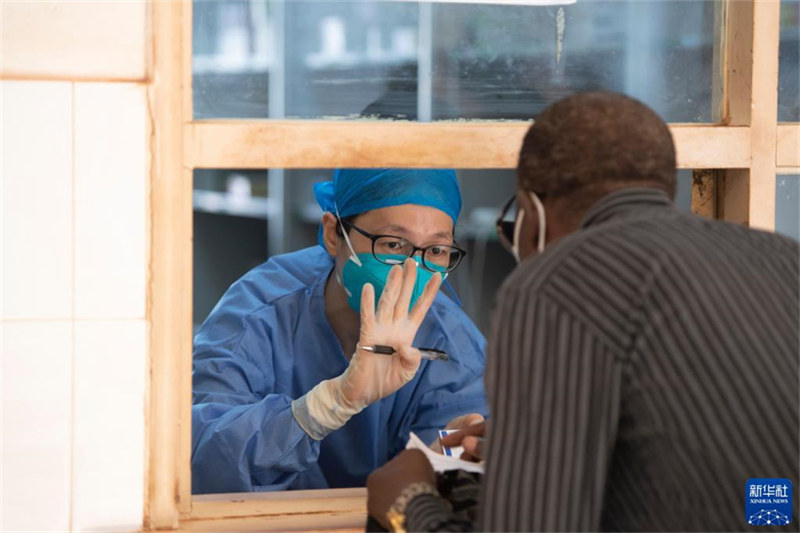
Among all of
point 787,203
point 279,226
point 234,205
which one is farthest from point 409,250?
point 234,205

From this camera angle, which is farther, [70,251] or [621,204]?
[70,251]

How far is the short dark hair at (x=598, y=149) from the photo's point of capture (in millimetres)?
1145

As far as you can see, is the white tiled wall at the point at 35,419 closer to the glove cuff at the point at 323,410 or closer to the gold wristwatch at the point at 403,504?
the gold wristwatch at the point at 403,504

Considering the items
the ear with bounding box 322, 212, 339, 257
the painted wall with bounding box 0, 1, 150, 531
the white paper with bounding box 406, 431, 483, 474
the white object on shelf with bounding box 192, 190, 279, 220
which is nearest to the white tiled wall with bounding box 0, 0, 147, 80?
the painted wall with bounding box 0, 1, 150, 531

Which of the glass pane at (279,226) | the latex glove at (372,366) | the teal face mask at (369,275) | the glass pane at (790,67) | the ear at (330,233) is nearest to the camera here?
the glass pane at (790,67)

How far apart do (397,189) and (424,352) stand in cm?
43

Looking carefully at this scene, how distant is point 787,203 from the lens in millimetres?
1870

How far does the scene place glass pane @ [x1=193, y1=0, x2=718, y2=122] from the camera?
1684 mm

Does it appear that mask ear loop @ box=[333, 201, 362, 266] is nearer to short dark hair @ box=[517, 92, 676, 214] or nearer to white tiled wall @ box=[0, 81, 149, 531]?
white tiled wall @ box=[0, 81, 149, 531]

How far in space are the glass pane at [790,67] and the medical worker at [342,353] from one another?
0.88m

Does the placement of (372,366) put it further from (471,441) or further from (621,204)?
(621,204)

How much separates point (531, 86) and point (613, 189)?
0.64 metres

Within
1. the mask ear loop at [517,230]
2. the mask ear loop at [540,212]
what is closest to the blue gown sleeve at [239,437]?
the mask ear loop at [517,230]

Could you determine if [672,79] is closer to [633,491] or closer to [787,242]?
[787,242]
